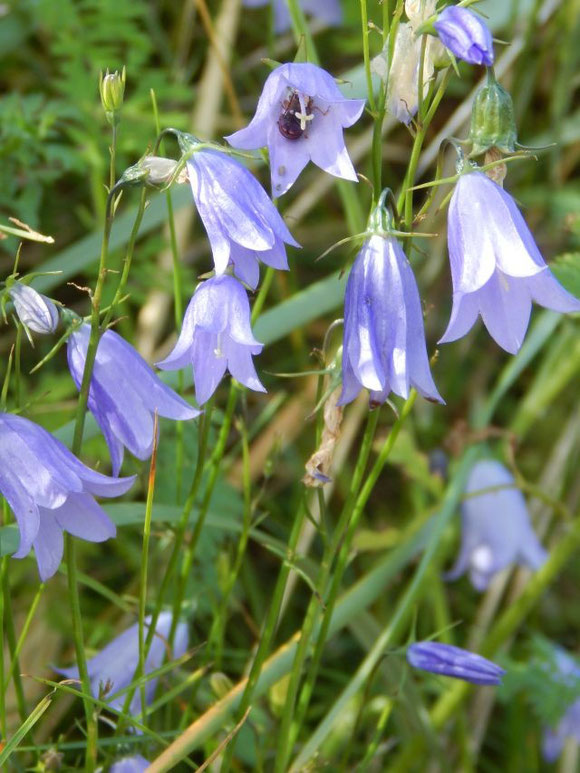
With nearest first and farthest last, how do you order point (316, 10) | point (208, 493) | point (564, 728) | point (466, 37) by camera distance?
point (466, 37), point (208, 493), point (564, 728), point (316, 10)

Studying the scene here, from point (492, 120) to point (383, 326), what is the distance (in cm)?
24

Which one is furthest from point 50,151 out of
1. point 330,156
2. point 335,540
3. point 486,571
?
point 486,571

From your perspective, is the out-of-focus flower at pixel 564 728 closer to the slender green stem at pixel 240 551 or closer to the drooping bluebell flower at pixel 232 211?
the slender green stem at pixel 240 551

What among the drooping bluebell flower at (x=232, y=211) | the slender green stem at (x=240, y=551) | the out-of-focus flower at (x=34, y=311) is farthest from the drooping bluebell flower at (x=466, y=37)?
the slender green stem at (x=240, y=551)

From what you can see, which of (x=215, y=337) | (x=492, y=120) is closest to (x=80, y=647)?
(x=215, y=337)

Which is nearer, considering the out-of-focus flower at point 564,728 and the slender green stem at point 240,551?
the slender green stem at point 240,551

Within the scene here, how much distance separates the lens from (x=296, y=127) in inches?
45.9

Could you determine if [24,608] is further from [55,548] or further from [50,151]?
[55,548]

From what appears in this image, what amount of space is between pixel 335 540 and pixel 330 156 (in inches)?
17.2

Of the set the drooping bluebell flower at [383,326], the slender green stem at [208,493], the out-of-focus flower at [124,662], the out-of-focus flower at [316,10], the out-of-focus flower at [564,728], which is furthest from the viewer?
the out-of-focus flower at [316,10]

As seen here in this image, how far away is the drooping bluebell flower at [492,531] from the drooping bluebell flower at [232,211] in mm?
1258

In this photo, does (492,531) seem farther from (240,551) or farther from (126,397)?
(126,397)

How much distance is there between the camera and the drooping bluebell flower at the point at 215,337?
42.3 inches

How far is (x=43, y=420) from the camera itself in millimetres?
2033
